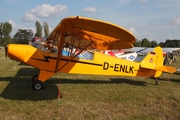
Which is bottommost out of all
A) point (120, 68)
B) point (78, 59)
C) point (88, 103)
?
point (88, 103)

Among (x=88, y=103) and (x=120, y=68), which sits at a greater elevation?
(x=120, y=68)

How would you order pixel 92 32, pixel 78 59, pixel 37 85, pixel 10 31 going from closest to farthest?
pixel 92 32 → pixel 37 85 → pixel 78 59 → pixel 10 31

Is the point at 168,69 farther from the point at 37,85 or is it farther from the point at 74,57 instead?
the point at 37,85

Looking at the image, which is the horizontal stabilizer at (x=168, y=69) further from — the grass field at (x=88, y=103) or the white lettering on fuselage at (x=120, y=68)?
the white lettering on fuselage at (x=120, y=68)

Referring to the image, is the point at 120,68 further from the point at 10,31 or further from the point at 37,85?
the point at 10,31

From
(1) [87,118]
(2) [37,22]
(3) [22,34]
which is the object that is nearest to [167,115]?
(1) [87,118]

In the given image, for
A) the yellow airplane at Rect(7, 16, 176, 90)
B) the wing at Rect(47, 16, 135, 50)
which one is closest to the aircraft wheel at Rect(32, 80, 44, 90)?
the yellow airplane at Rect(7, 16, 176, 90)

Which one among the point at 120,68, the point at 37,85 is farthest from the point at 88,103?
the point at 120,68

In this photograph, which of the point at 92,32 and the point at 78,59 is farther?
the point at 78,59

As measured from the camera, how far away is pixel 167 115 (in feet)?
14.9

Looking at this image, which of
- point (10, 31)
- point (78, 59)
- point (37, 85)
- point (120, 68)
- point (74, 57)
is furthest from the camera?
point (10, 31)

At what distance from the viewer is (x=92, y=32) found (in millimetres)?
5500

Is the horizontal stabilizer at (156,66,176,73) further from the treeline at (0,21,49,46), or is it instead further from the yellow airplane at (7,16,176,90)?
the treeline at (0,21,49,46)

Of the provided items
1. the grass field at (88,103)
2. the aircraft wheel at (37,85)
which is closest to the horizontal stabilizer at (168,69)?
the grass field at (88,103)
